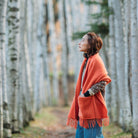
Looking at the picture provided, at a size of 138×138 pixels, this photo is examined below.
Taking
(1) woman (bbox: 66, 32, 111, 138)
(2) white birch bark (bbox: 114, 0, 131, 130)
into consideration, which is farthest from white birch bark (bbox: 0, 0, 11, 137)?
(2) white birch bark (bbox: 114, 0, 131, 130)

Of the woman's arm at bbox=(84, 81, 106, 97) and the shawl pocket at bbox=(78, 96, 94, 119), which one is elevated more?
the woman's arm at bbox=(84, 81, 106, 97)

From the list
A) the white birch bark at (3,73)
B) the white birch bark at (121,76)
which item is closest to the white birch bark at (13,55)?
the white birch bark at (3,73)

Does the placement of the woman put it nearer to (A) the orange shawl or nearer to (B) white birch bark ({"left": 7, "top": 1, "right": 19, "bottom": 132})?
(A) the orange shawl

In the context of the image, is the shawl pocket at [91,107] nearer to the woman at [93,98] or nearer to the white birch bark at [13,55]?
the woman at [93,98]

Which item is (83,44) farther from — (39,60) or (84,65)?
(39,60)

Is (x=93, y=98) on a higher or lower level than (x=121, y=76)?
lower

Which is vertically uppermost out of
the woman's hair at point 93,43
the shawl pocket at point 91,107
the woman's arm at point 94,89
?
the woman's hair at point 93,43

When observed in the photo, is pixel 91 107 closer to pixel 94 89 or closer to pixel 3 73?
pixel 94 89

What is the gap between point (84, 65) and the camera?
3.87 meters

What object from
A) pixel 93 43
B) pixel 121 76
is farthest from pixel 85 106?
pixel 121 76

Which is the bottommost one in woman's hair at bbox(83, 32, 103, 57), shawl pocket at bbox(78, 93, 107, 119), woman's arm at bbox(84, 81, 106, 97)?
shawl pocket at bbox(78, 93, 107, 119)

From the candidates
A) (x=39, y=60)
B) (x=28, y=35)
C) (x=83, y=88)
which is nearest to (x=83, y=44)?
(x=83, y=88)

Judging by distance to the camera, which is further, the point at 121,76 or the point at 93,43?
the point at 121,76

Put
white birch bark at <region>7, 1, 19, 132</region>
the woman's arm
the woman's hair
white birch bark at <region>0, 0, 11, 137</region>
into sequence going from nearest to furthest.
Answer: the woman's arm, the woman's hair, white birch bark at <region>0, 0, 11, 137</region>, white birch bark at <region>7, 1, 19, 132</region>
